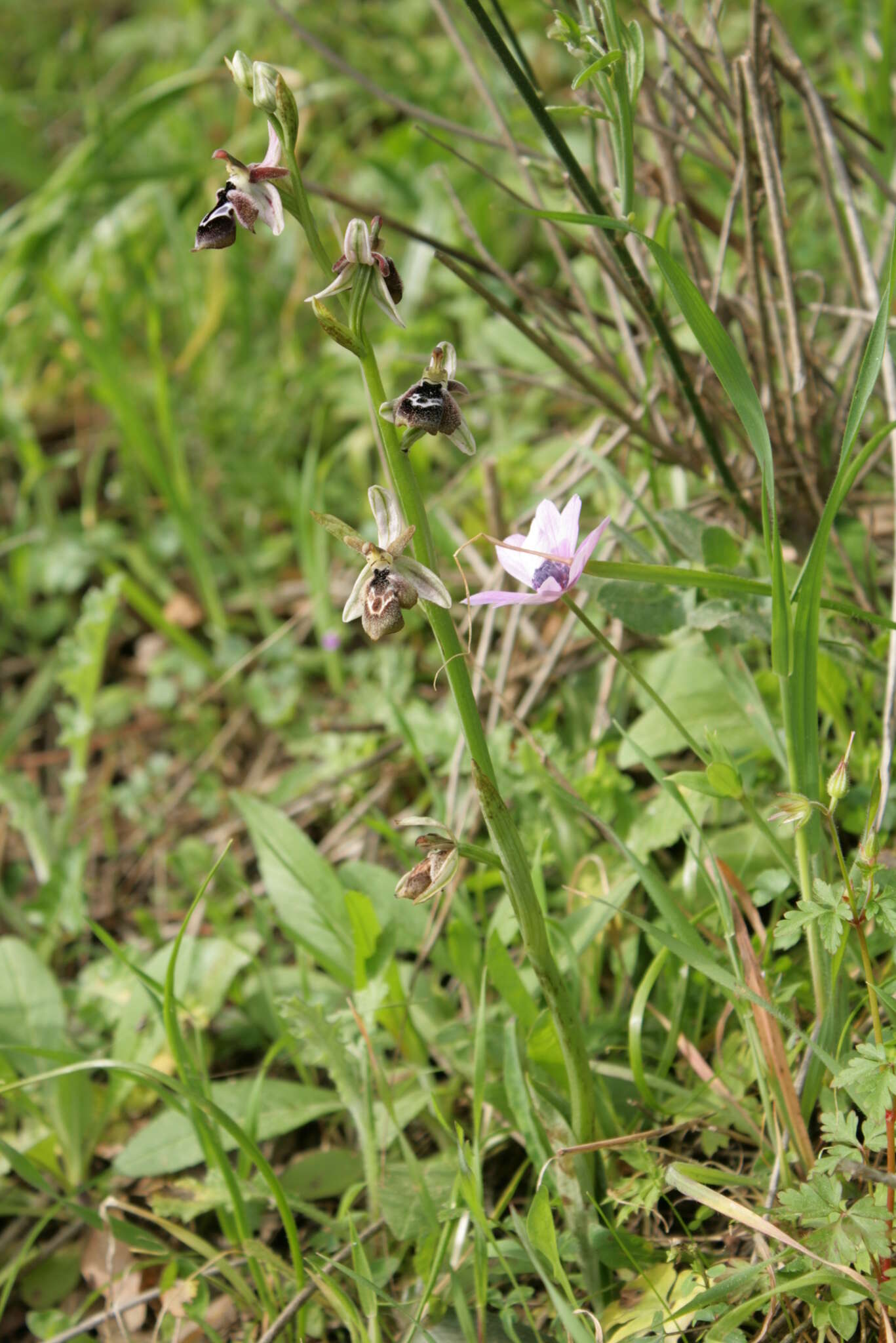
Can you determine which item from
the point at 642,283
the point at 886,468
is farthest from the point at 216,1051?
the point at 886,468

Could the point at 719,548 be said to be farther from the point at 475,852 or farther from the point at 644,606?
the point at 475,852

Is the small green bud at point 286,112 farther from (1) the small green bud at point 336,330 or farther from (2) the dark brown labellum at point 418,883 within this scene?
(2) the dark brown labellum at point 418,883

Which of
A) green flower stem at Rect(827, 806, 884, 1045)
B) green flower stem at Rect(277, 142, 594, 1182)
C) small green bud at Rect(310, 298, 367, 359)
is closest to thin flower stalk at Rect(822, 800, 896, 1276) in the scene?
green flower stem at Rect(827, 806, 884, 1045)

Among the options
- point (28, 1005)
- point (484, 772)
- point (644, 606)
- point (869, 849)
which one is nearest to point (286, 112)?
point (484, 772)

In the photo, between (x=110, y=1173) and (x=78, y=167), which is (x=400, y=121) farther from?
(x=110, y=1173)

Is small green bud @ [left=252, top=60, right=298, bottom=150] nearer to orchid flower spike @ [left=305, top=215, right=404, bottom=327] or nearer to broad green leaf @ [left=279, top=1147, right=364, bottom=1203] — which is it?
orchid flower spike @ [left=305, top=215, right=404, bottom=327]

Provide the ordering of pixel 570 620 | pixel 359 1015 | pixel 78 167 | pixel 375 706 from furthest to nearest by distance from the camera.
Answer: pixel 78 167 → pixel 375 706 → pixel 570 620 → pixel 359 1015
